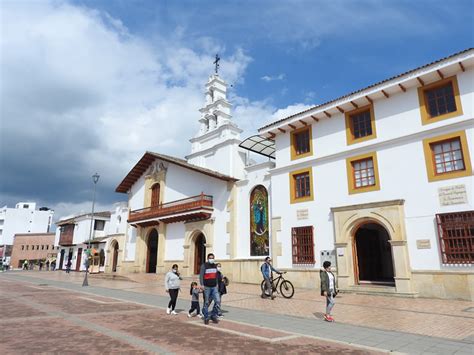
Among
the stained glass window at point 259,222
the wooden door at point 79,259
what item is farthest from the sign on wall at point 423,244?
the wooden door at point 79,259

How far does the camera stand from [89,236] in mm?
33062

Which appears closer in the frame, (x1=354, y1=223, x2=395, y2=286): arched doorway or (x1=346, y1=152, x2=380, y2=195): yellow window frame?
(x1=346, y1=152, x2=380, y2=195): yellow window frame

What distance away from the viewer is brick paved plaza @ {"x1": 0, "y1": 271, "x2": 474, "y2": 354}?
6.26 m

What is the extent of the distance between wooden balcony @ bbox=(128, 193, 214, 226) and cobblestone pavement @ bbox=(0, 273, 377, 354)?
1310 cm

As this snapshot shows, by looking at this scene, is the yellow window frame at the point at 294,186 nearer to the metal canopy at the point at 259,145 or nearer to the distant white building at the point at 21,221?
the metal canopy at the point at 259,145

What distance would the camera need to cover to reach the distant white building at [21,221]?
7265 centimetres

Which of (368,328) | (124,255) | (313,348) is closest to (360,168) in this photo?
(368,328)

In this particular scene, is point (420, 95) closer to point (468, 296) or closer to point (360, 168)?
point (360, 168)

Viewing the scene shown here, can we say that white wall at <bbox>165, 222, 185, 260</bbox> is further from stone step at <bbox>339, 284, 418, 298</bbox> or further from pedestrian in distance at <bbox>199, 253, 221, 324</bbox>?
pedestrian in distance at <bbox>199, 253, 221, 324</bbox>

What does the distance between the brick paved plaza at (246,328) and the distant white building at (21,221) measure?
7281 centimetres

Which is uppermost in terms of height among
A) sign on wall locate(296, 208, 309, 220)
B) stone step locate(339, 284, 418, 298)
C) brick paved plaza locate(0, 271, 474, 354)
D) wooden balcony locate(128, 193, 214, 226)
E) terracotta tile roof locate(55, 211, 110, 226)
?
terracotta tile roof locate(55, 211, 110, 226)

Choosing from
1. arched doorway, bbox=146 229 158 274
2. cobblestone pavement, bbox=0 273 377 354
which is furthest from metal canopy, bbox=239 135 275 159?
cobblestone pavement, bbox=0 273 377 354

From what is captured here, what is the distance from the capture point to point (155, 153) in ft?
92.9

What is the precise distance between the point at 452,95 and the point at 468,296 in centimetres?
768
